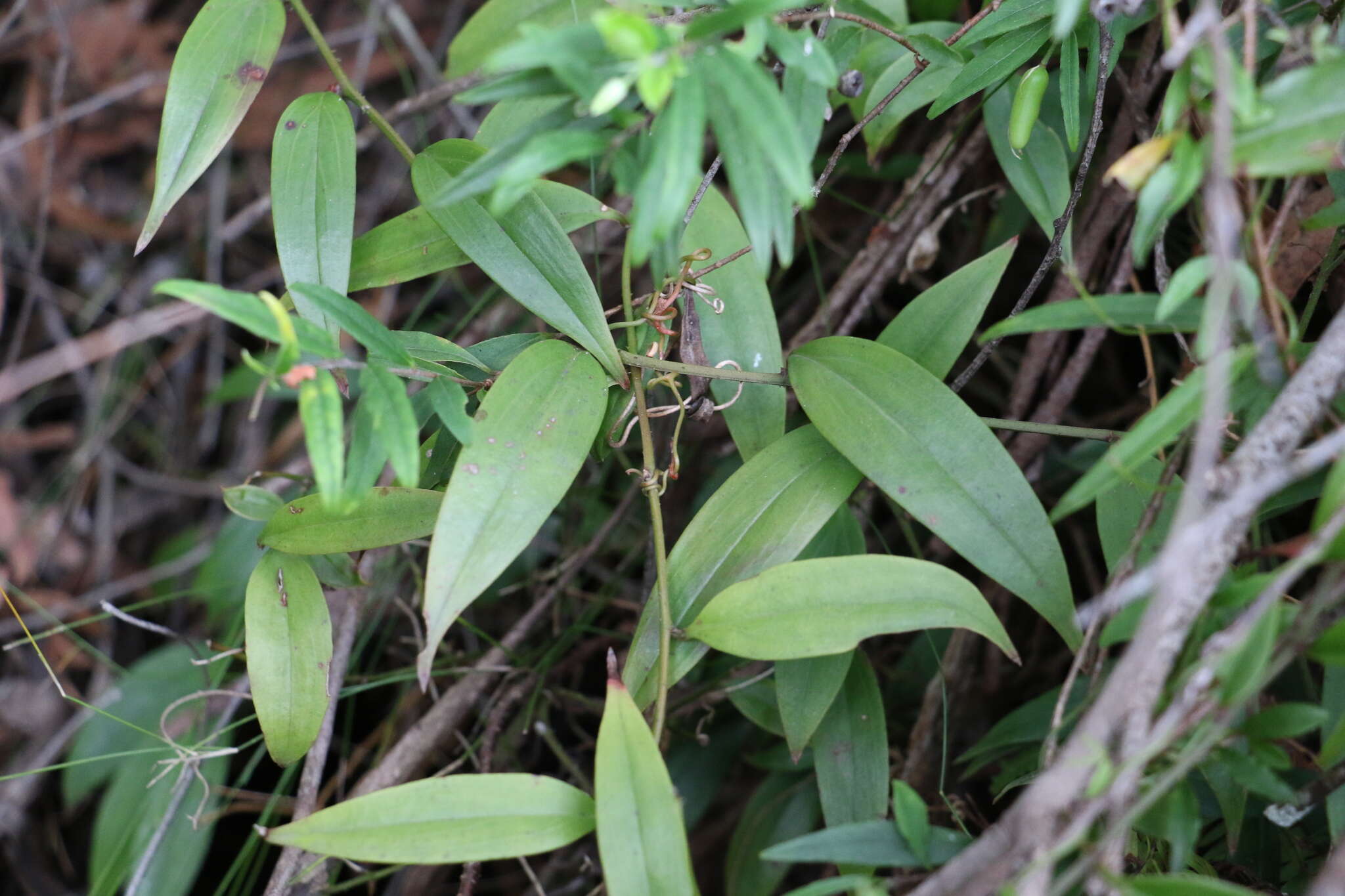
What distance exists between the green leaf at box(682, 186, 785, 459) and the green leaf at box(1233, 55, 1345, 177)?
0.35 metres

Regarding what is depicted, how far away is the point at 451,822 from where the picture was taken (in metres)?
0.58

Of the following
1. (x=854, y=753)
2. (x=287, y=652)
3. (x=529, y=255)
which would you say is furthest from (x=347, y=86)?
(x=854, y=753)

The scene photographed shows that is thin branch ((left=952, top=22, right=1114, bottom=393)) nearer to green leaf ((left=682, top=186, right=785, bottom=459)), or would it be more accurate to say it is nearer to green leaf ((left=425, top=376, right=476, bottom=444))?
green leaf ((left=682, top=186, right=785, bottom=459))

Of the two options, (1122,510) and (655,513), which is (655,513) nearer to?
(655,513)

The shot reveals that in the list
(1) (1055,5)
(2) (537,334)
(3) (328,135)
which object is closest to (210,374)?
(3) (328,135)

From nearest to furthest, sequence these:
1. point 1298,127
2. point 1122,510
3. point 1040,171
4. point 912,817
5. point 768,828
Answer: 1. point 1298,127
2. point 912,817
3. point 1122,510
4. point 1040,171
5. point 768,828

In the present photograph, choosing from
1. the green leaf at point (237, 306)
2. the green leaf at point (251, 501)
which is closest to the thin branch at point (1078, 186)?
the green leaf at point (237, 306)

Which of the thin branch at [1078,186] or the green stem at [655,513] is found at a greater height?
the thin branch at [1078,186]

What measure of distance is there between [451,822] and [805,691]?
10.2 inches

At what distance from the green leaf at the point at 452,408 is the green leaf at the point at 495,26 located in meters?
0.41

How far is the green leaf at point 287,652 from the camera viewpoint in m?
0.67

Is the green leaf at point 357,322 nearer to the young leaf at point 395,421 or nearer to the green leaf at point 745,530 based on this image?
the young leaf at point 395,421

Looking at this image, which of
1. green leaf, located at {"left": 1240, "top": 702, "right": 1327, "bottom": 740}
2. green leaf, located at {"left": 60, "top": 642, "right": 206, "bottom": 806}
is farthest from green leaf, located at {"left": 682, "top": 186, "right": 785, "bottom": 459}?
green leaf, located at {"left": 60, "top": 642, "right": 206, "bottom": 806}

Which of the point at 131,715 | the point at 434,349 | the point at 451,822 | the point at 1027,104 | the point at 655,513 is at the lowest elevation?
the point at 131,715
